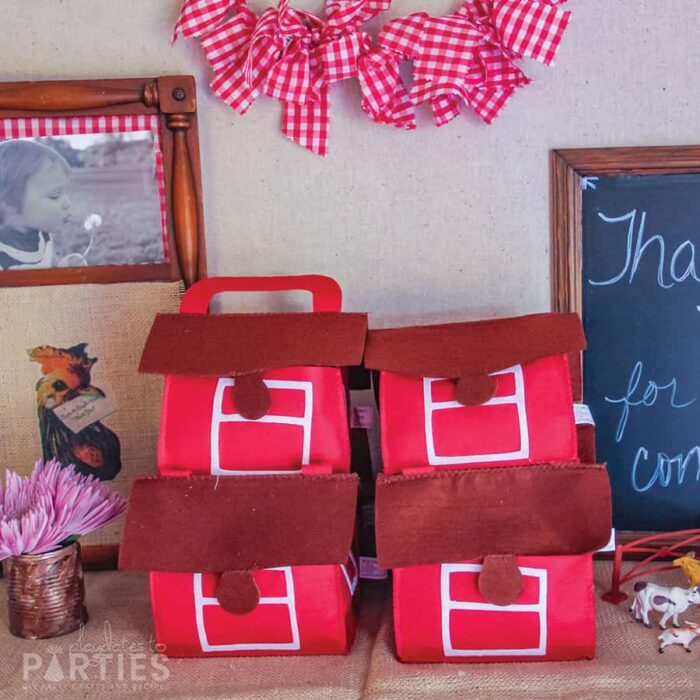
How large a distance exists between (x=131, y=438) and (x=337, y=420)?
380 millimetres

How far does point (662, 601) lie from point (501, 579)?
23 centimetres

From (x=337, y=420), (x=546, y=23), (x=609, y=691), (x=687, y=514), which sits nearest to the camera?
(x=609, y=691)

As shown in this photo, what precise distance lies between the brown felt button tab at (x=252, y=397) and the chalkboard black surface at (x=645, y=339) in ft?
1.57

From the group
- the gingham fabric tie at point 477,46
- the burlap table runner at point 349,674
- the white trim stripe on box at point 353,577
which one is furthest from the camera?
the gingham fabric tie at point 477,46

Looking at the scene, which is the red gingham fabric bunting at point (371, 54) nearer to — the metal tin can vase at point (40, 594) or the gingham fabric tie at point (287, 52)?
the gingham fabric tie at point (287, 52)

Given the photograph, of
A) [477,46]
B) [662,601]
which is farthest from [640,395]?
[477,46]

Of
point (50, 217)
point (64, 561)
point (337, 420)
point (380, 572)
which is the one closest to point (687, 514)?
point (380, 572)

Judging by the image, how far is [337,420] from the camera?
0.92m

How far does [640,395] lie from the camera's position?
3.71 feet

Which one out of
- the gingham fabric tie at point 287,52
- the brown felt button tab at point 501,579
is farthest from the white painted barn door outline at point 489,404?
the gingham fabric tie at point 287,52

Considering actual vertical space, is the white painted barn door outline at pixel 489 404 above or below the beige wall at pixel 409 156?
below

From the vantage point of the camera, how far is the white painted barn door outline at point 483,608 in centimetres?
86

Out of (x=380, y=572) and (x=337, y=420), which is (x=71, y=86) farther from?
(x=380, y=572)

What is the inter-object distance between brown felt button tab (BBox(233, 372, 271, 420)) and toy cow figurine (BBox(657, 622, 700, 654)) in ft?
1.62
